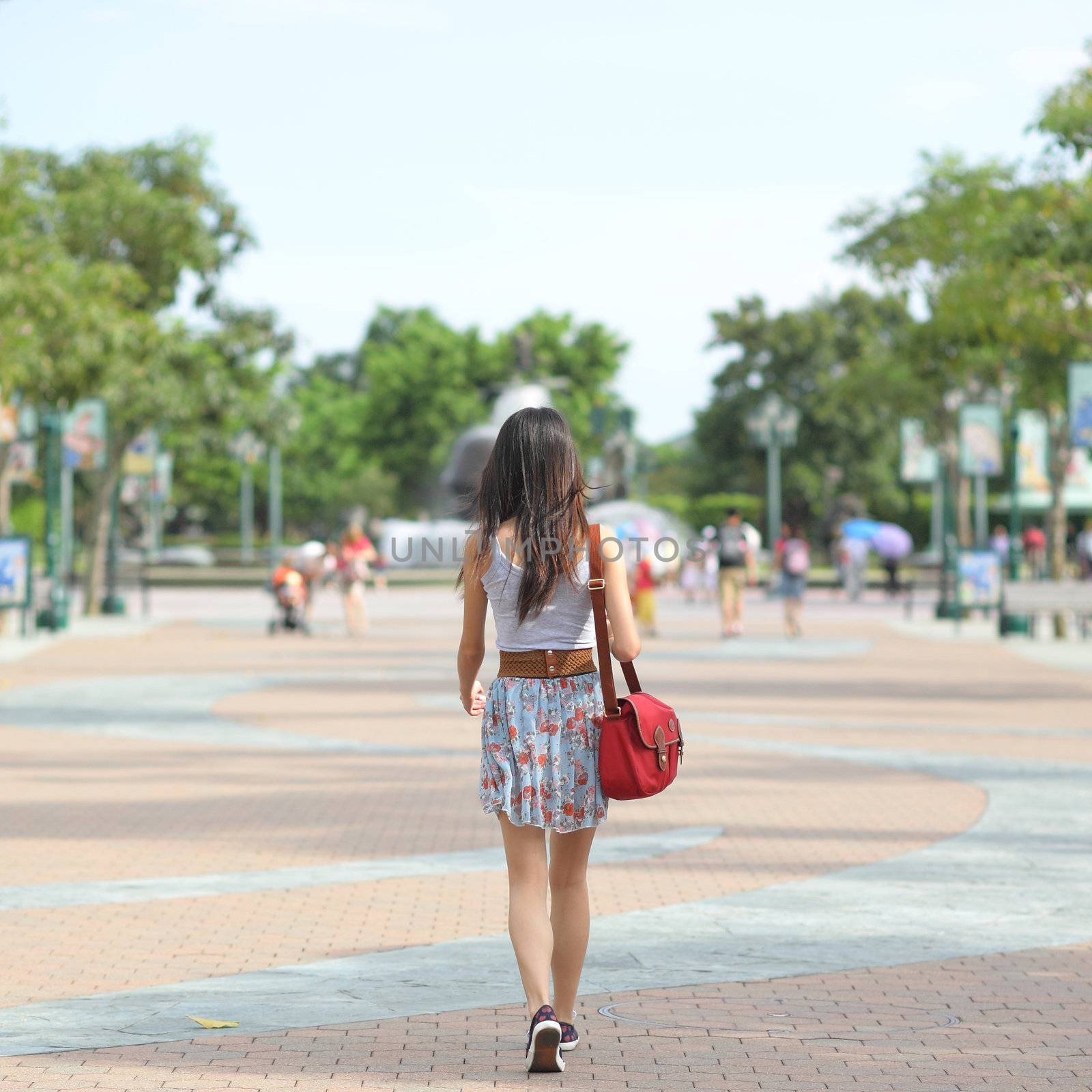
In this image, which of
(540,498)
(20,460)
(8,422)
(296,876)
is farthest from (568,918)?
(20,460)

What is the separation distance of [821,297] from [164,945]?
7131 centimetres

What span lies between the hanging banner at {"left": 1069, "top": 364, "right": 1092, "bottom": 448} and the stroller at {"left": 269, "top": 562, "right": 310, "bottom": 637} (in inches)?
441

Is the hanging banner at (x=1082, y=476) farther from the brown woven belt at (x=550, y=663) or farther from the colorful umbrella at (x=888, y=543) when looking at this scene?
the brown woven belt at (x=550, y=663)

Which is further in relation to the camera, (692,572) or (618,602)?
(692,572)

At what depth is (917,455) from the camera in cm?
4247

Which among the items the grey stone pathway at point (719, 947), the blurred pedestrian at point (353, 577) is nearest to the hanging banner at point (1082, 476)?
the blurred pedestrian at point (353, 577)

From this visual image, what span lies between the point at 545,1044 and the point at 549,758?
723 millimetres

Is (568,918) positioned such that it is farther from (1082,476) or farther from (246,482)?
(246,482)

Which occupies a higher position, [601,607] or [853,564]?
[601,607]

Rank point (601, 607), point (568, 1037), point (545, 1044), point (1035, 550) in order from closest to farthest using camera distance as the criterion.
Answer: point (545, 1044) → point (601, 607) → point (568, 1037) → point (1035, 550)

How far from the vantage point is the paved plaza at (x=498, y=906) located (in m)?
4.83

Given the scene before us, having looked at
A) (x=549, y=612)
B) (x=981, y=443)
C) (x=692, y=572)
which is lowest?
(x=692, y=572)

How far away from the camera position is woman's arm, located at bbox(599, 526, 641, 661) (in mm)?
4699

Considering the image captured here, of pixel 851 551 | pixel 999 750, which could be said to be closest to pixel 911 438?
pixel 851 551
